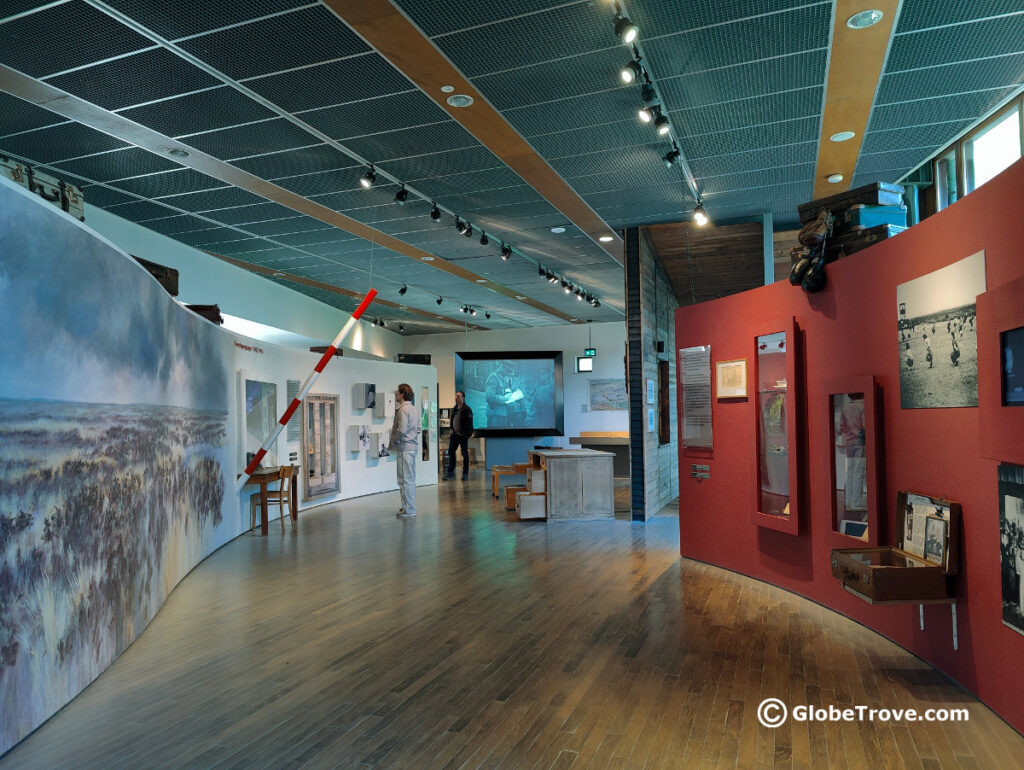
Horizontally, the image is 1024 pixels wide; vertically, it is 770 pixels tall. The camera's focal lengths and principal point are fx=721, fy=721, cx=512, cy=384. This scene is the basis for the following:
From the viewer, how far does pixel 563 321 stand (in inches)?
773

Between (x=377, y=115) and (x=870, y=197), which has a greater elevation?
(x=377, y=115)

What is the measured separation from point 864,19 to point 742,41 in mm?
757

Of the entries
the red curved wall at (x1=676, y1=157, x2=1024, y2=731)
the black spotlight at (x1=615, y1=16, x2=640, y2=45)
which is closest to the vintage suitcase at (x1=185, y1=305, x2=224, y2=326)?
the red curved wall at (x1=676, y1=157, x2=1024, y2=731)

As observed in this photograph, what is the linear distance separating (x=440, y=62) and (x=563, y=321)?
1461cm

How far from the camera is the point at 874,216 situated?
4844mm

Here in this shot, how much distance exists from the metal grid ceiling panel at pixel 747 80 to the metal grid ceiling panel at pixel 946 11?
0.58 meters

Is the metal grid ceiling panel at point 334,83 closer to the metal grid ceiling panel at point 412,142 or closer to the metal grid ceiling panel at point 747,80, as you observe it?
the metal grid ceiling panel at point 412,142

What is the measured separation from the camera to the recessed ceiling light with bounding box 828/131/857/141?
6.57m

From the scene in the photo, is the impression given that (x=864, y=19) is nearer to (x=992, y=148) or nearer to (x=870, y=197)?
(x=870, y=197)

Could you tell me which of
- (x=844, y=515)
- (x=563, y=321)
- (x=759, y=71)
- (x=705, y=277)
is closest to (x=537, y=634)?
(x=844, y=515)

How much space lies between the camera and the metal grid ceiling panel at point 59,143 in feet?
20.2

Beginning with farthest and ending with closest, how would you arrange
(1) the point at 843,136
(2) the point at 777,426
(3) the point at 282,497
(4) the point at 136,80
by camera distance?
(3) the point at 282,497, (1) the point at 843,136, (2) the point at 777,426, (4) the point at 136,80

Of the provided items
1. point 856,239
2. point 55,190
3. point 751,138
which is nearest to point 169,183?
point 55,190
